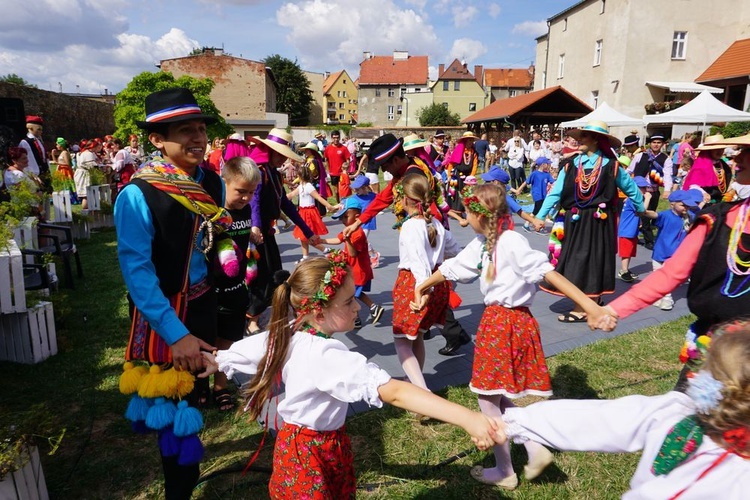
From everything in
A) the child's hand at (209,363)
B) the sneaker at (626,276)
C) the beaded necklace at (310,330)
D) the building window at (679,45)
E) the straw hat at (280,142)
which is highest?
the building window at (679,45)

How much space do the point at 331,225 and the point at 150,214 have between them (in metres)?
10.5

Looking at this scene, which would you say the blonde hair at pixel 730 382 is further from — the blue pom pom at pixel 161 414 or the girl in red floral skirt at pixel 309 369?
the blue pom pom at pixel 161 414

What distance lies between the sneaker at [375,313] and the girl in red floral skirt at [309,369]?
3.54m

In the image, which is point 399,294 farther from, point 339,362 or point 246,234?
point 339,362

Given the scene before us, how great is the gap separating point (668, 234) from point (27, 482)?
7.38m

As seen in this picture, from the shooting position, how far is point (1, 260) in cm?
422

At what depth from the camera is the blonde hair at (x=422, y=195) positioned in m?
3.78

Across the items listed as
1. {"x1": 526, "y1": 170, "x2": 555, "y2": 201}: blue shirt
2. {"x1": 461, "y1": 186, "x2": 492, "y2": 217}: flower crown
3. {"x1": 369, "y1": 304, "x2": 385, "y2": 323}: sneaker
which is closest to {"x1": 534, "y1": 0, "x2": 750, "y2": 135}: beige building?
{"x1": 526, "y1": 170, "x2": 555, "y2": 201}: blue shirt

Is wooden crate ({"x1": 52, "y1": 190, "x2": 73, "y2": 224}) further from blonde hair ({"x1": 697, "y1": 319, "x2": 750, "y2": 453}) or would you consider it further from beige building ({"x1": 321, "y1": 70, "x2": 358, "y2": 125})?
beige building ({"x1": 321, "y1": 70, "x2": 358, "y2": 125})

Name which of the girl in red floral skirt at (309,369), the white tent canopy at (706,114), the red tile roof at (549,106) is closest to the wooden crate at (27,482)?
the girl in red floral skirt at (309,369)

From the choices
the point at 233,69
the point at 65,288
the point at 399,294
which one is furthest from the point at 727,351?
the point at 233,69

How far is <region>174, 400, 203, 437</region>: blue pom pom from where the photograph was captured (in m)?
2.35

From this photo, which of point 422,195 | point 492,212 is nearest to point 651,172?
point 422,195

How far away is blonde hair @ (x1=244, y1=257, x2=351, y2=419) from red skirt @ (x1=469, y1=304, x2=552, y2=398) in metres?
1.27
